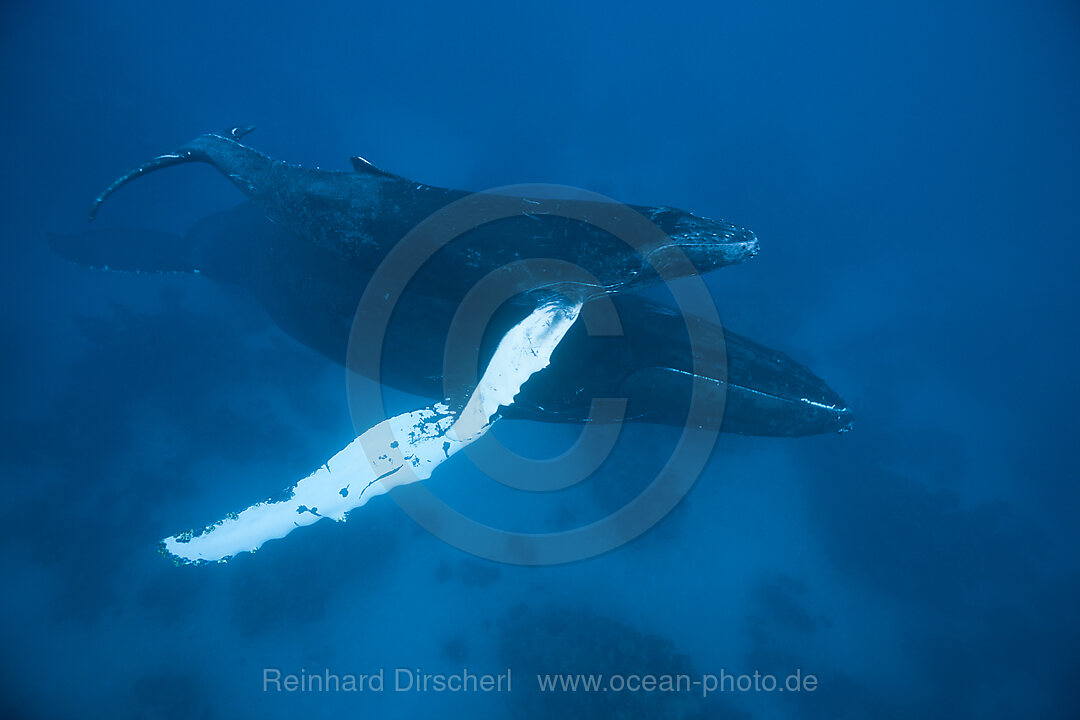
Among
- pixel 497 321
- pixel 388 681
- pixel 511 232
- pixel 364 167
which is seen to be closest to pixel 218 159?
pixel 364 167

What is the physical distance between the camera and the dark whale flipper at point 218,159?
5.67m

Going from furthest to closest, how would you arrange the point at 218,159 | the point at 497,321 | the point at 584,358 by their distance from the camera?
the point at 218,159 → the point at 584,358 → the point at 497,321

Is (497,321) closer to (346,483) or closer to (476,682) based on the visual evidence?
(346,483)

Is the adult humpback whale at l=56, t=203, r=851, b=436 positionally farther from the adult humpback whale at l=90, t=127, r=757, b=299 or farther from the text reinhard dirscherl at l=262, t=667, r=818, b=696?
the text reinhard dirscherl at l=262, t=667, r=818, b=696

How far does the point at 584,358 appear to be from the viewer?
5.26m

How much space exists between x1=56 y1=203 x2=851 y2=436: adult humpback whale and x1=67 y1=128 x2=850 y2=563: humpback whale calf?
2 centimetres

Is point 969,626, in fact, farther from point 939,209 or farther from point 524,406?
point 939,209

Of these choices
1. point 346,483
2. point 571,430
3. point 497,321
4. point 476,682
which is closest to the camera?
point 497,321

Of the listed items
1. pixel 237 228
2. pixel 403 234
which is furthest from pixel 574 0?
pixel 403 234

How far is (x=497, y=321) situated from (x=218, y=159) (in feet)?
15.8

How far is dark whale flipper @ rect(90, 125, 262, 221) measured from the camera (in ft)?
18.6

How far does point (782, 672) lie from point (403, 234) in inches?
369

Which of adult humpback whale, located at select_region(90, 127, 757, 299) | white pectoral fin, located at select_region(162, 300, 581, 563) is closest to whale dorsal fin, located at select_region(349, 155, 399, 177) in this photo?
adult humpback whale, located at select_region(90, 127, 757, 299)

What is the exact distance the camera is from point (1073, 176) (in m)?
13.2
